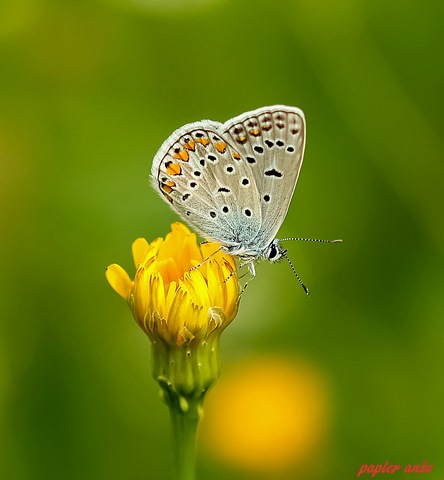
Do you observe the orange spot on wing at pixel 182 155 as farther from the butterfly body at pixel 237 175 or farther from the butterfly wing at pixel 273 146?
the butterfly wing at pixel 273 146

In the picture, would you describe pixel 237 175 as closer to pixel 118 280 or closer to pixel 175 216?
pixel 118 280

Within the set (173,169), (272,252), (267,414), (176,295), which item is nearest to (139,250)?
(176,295)

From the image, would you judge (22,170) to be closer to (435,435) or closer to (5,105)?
(5,105)

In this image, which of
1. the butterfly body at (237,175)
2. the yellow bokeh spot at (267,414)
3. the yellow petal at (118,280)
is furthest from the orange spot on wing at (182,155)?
the yellow bokeh spot at (267,414)

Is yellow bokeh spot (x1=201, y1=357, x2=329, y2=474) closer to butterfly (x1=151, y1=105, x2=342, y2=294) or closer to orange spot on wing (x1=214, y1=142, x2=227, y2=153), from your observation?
butterfly (x1=151, y1=105, x2=342, y2=294)

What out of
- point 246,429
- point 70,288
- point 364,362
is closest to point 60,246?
point 70,288

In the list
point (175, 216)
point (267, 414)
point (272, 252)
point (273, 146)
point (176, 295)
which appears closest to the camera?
point (176, 295)
